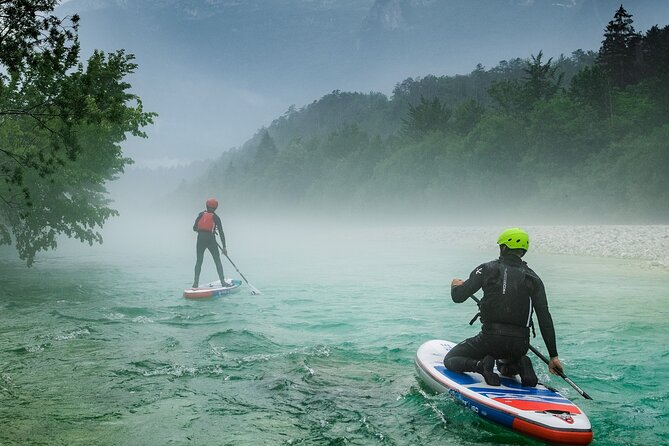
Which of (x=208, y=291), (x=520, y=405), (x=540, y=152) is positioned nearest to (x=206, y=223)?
(x=208, y=291)

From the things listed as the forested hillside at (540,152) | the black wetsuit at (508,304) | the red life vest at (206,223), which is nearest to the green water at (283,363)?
the black wetsuit at (508,304)

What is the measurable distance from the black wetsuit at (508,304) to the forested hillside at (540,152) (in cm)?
4292

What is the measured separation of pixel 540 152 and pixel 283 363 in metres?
55.7

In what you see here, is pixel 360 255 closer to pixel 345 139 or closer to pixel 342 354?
pixel 342 354

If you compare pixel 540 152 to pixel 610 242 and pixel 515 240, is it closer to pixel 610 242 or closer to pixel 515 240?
pixel 610 242

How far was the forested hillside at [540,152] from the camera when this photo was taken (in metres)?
48.2

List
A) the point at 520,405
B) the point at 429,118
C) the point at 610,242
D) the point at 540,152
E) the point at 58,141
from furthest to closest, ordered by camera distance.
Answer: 1. the point at 429,118
2. the point at 540,152
3. the point at 610,242
4. the point at 58,141
5. the point at 520,405

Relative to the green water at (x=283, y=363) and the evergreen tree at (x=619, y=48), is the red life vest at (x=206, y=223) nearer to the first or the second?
the green water at (x=283, y=363)

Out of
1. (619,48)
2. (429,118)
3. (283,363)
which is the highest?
(619,48)

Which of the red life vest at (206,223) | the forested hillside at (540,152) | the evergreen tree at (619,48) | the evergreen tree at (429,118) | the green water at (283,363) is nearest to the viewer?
the green water at (283,363)

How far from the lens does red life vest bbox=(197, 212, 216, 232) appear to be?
15055 mm

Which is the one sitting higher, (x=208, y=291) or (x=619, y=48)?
(x=619, y=48)

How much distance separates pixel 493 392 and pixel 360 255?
27434 millimetres

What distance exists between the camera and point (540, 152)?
2298 inches
